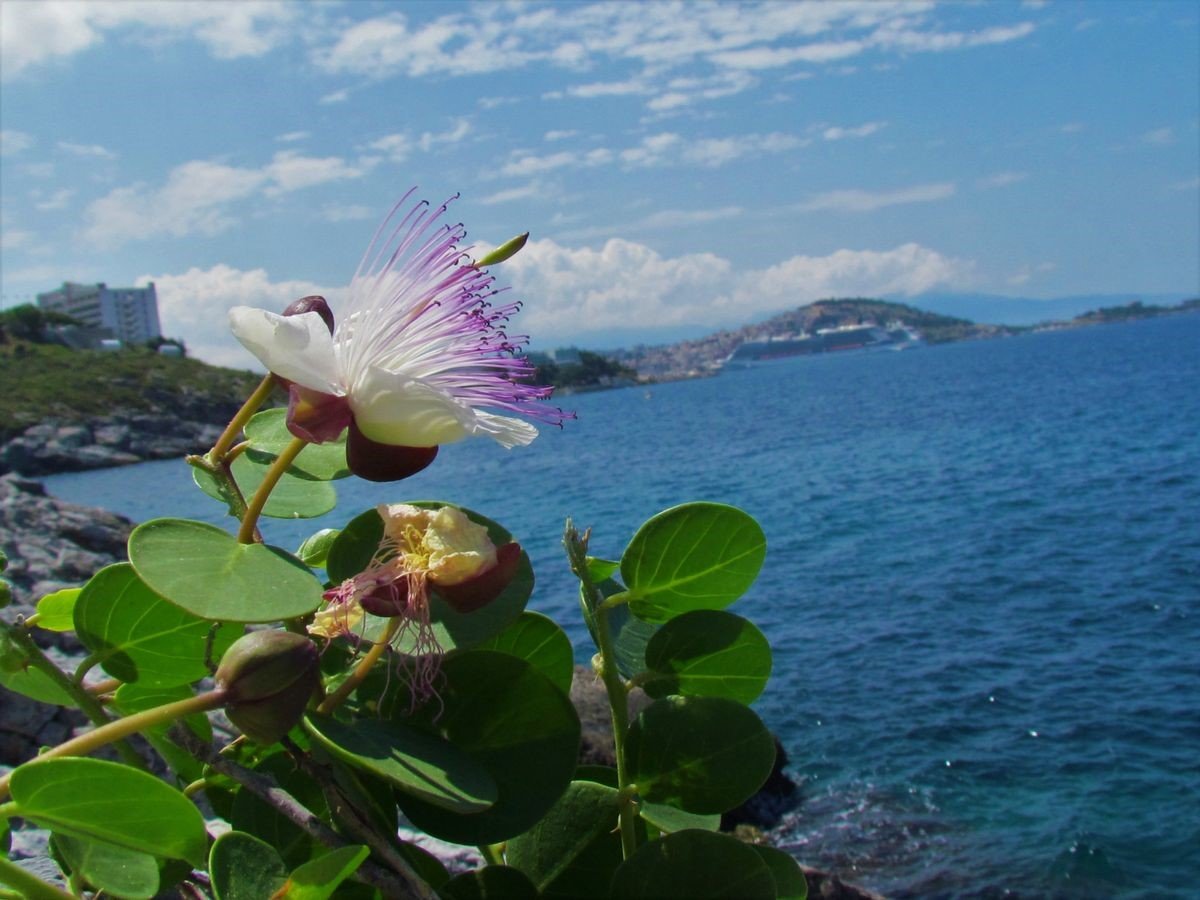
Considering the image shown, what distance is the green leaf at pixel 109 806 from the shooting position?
385mm

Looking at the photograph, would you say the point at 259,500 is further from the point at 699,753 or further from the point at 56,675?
the point at 699,753

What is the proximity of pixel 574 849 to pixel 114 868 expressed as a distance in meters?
0.25

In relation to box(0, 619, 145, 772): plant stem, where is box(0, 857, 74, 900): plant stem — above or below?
below

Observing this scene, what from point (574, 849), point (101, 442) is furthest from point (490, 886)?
point (101, 442)

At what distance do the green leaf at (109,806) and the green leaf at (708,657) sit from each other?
32 cm

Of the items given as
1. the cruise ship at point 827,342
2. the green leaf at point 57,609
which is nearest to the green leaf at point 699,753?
the green leaf at point 57,609

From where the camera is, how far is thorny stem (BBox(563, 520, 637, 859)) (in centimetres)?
58

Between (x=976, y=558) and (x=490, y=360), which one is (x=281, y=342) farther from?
(x=976, y=558)

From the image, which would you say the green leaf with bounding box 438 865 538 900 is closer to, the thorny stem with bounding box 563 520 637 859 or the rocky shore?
the thorny stem with bounding box 563 520 637 859

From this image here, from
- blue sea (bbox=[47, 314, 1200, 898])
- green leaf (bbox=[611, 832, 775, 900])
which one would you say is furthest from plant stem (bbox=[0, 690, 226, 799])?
blue sea (bbox=[47, 314, 1200, 898])

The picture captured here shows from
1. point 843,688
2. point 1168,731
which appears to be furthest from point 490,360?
point 843,688

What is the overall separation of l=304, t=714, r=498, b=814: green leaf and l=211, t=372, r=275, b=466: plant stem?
0.61 ft

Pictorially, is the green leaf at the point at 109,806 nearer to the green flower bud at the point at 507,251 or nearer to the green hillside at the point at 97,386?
the green flower bud at the point at 507,251

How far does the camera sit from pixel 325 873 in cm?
44
